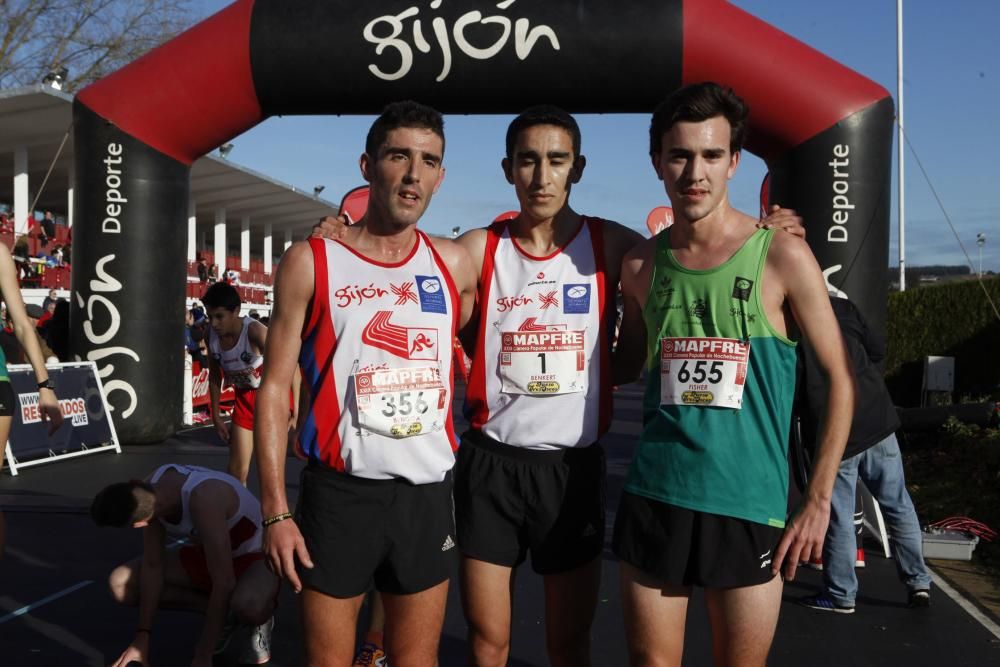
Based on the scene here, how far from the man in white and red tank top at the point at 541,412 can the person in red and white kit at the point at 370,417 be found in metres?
0.24

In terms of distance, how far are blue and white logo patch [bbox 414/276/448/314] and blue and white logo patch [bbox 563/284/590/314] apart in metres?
0.41

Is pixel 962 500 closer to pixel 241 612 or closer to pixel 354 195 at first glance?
pixel 354 195

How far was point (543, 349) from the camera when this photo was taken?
2775mm

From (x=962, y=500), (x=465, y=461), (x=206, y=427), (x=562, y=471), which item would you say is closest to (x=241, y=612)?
(x=465, y=461)

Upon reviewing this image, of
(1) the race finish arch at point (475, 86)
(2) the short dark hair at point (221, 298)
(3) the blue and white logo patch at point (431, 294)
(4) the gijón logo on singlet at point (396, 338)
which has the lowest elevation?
(4) the gijón logo on singlet at point (396, 338)

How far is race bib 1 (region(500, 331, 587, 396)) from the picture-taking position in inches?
109

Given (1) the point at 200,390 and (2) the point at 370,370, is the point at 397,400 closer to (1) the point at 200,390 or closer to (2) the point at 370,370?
(2) the point at 370,370

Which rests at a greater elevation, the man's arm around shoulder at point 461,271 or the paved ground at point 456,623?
the man's arm around shoulder at point 461,271

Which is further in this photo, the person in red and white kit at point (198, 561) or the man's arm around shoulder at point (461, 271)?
the person in red and white kit at point (198, 561)

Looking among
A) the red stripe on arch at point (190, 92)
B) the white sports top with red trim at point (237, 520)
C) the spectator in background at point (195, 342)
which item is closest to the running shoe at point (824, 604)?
the white sports top with red trim at point (237, 520)

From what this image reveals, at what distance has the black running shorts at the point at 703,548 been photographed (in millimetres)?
2359

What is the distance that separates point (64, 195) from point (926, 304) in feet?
86.2

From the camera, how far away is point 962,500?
7.28 m

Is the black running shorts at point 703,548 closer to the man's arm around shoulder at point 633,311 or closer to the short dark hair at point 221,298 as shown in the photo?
the man's arm around shoulder at point 633,311
